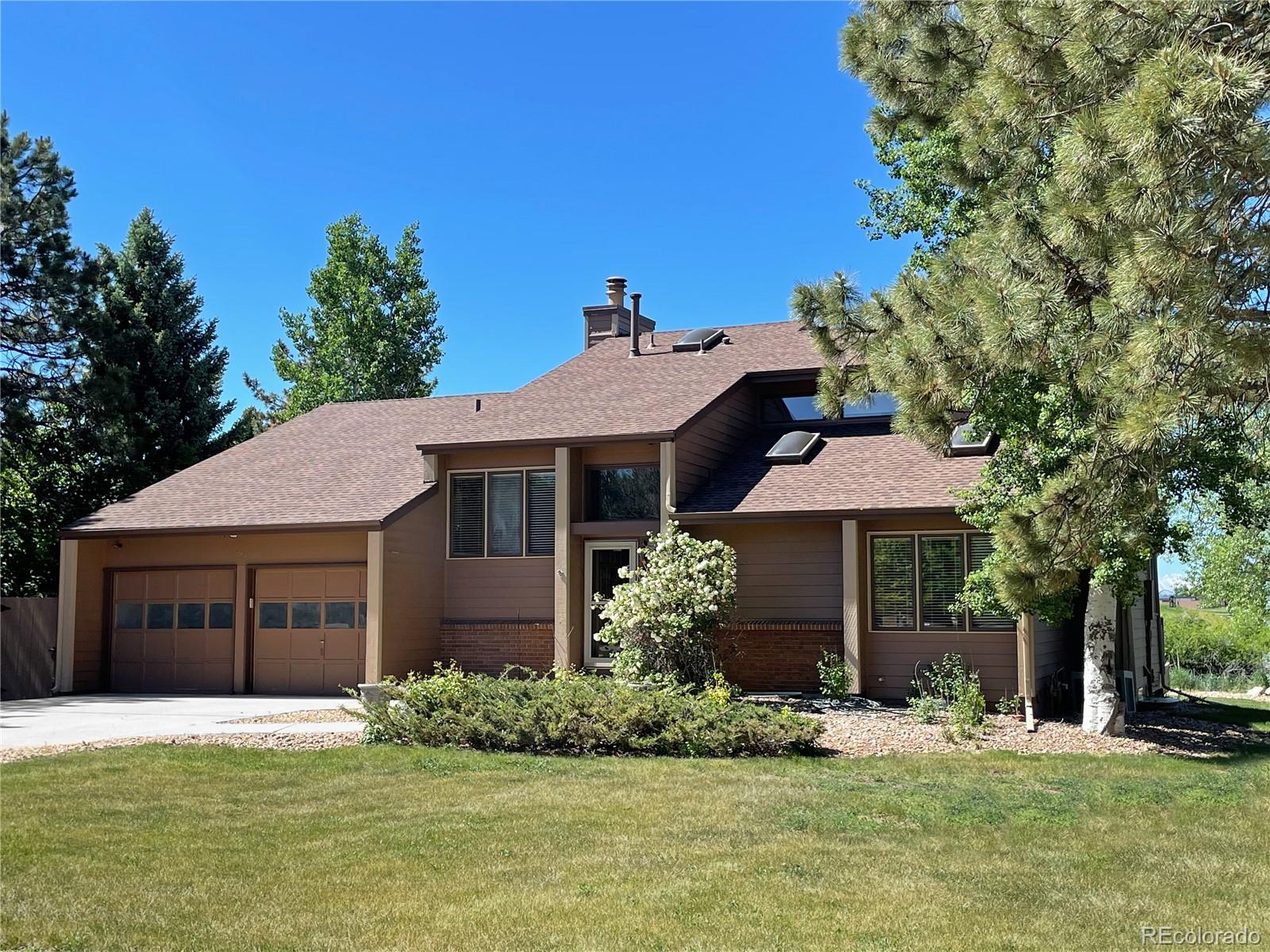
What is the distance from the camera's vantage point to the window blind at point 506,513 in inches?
741

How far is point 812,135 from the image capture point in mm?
19547

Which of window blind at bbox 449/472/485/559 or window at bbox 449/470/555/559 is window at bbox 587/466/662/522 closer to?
window at bbox 449/470/555/559

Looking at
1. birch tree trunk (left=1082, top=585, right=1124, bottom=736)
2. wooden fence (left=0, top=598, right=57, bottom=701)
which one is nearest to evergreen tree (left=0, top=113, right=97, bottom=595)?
wooden fence (left=0, top=598, right=57, bottom=701)

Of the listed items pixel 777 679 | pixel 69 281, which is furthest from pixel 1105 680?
pixel 69 281

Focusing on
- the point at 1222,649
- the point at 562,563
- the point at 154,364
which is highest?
the point at 154,364

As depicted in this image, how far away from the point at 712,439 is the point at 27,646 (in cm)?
1242

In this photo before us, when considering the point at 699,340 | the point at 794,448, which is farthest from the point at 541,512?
the point at 699,340

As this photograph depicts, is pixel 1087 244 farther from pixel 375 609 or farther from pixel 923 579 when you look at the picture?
pixel 375 609

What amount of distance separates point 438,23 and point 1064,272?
43.2 ft

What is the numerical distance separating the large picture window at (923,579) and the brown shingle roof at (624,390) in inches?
130

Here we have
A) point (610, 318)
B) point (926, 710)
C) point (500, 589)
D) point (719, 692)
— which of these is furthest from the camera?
point (610, 318)

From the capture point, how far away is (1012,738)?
13.2 metres

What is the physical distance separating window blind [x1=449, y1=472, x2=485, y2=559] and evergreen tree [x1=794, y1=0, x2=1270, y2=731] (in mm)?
9747

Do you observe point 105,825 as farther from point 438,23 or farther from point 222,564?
point 438,23
